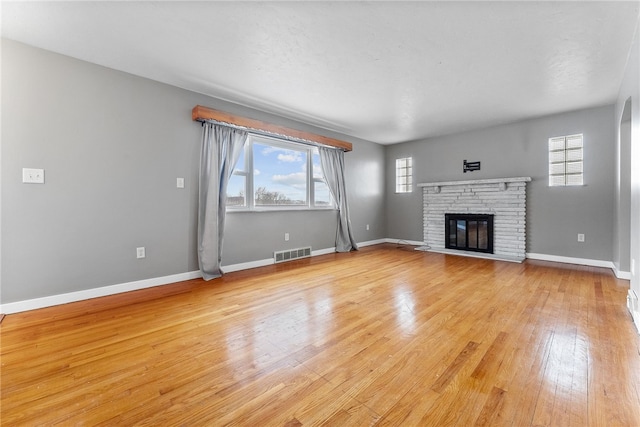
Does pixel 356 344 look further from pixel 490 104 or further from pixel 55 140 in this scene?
pixel 490 104

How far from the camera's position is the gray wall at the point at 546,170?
12.8 ft

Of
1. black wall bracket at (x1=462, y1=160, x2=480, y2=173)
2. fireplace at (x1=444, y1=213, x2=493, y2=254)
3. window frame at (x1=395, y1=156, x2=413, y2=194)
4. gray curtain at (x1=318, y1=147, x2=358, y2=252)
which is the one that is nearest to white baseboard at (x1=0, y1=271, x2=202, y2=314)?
gray curtain at (x1=318, y1=147, x2=358, y2=252)

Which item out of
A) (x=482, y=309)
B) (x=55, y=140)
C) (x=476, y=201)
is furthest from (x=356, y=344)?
(x=476, y=201)

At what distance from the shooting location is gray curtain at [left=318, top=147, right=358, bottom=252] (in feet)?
16.6

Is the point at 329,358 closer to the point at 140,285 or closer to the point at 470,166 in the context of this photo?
the point at 140,285

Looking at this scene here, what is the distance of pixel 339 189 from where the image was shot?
526 centimetres

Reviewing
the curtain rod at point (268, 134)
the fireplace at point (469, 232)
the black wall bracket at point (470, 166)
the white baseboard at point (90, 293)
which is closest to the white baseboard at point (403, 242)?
the fireplace at point (469, 232)

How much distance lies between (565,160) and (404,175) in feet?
9.25

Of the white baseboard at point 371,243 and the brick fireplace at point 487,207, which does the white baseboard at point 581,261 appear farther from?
the white baseboard at point 371,243

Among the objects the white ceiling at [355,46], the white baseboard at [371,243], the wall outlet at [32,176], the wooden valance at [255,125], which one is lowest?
the white baseboard at [371,243]

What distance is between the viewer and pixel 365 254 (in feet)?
16.5

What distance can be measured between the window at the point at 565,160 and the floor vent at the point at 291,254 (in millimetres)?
4180

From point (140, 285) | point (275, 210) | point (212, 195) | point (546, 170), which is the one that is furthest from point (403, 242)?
point (140, 285)

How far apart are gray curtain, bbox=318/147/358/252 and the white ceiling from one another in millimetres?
1441
